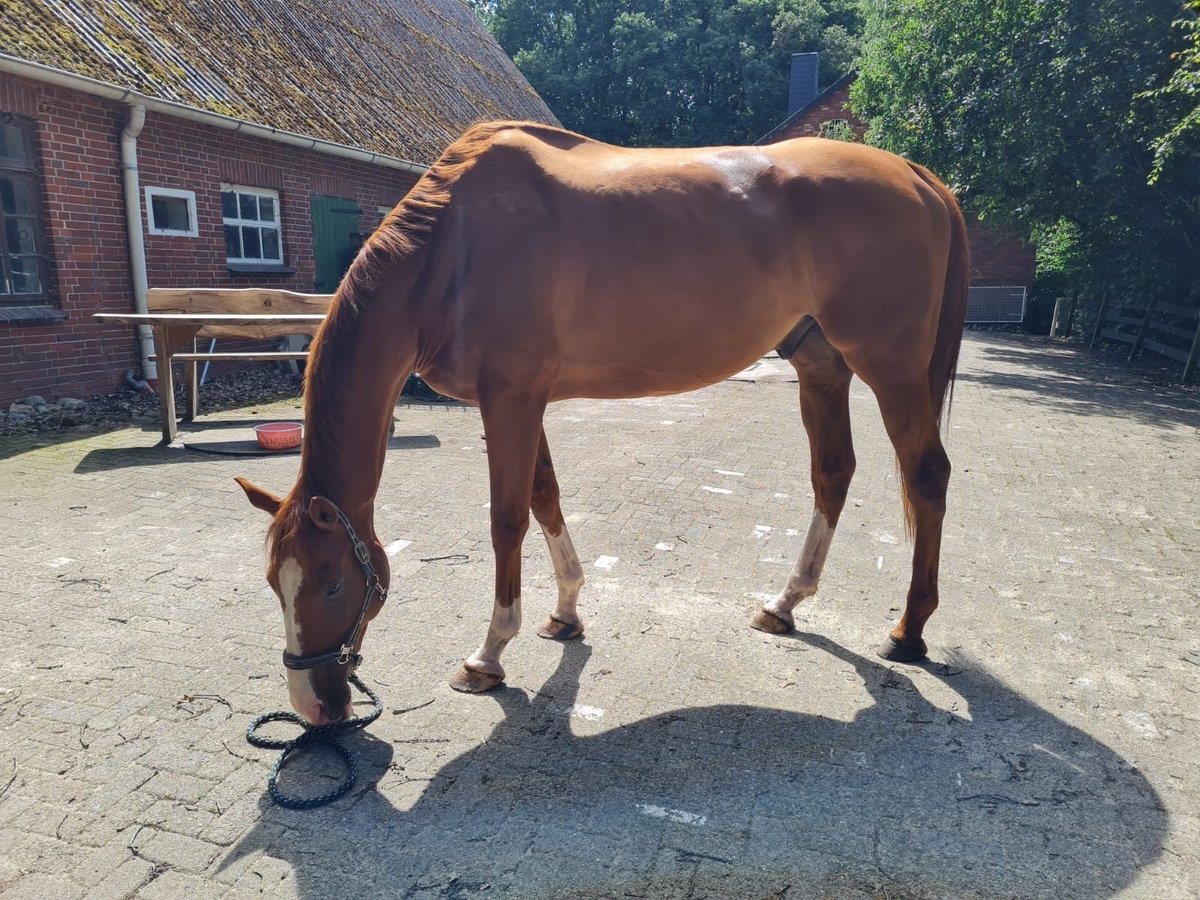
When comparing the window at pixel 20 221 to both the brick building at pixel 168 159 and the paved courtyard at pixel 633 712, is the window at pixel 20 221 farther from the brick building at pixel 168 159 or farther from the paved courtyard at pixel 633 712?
the paved courtyard at pixel 633 712

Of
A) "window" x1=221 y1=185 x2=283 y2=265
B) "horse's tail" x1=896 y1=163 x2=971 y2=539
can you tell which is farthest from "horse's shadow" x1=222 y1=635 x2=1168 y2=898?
"window" x1=221 y1=185 x2=283 y2=265

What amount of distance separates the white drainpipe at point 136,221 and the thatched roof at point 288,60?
44 cm

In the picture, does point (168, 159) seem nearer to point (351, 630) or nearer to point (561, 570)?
point (561, 570)

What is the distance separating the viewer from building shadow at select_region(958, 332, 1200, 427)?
31.0ft

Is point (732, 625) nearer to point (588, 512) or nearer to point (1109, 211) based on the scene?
point (588, 512)

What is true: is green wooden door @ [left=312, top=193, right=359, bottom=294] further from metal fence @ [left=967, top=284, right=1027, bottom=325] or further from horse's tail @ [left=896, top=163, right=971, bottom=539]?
metal fence @ [left=967, top=284, right=1027, bottom=325]

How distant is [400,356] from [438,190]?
640 mm

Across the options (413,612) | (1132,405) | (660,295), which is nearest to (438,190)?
(660,295)

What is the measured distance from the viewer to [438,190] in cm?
269

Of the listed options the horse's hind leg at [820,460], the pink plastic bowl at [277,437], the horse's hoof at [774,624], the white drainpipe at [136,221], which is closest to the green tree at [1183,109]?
the horse's hind leg at [820,460]

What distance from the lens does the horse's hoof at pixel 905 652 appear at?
3066mm

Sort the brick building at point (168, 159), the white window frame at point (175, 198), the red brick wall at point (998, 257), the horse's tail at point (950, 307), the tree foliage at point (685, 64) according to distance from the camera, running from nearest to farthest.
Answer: the horse's tail at point (950, 307), the brick building at point (168, 159), the white window frame at point (175, 198), the red brick wall at point (998, 257), the tree foliage at point (685, 64)

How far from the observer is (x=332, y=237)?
11703 mm

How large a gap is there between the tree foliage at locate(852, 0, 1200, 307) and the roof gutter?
32.3ft
